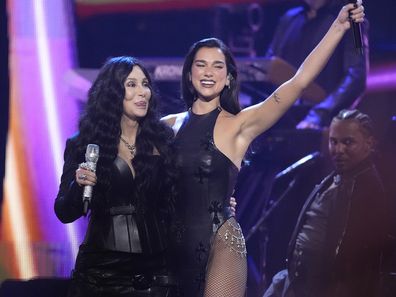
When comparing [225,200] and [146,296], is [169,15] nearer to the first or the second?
[225,200]

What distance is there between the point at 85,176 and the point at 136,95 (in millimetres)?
666

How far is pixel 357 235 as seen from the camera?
15.3ft

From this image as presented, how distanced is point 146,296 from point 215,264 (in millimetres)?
366

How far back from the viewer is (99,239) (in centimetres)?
338

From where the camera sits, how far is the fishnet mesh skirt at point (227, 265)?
3424 millimetres

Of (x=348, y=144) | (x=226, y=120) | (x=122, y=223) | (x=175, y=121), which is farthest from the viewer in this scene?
(x=348, y=144)

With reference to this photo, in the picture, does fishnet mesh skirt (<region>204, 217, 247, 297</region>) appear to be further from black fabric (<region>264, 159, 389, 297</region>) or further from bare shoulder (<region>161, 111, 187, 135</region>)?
black fabric (<region>264, 159, 389, 297</region>)

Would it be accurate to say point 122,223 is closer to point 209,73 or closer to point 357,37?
point 209,73

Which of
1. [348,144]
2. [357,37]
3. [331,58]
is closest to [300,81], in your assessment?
[357,37]

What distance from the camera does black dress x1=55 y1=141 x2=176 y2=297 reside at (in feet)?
10.9

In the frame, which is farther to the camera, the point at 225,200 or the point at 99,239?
the point at 225,200

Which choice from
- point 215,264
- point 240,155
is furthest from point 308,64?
point 215,264

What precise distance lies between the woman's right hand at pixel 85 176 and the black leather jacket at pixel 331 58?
8.22ft

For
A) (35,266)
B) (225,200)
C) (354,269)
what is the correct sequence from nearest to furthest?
1. (225,200)
2. (354,269)
3. (35,266)
